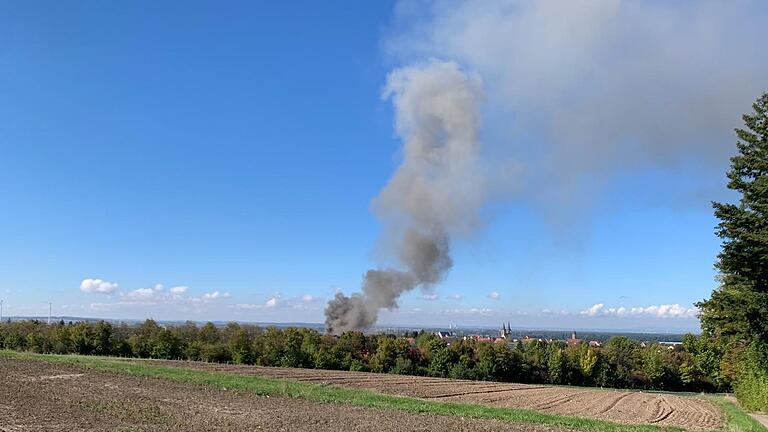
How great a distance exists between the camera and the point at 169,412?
22.0 metres

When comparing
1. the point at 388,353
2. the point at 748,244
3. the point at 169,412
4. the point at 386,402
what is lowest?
the point at 388,353

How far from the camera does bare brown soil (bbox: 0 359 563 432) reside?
1906cm

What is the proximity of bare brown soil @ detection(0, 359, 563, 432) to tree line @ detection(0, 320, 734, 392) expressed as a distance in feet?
172

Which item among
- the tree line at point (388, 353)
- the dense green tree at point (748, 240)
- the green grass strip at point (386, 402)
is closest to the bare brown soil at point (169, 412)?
the green grass strip at point (386, 402)

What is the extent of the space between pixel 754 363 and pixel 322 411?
3137cm

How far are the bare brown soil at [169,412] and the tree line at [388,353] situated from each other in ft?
172

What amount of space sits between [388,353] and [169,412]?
71245 mm

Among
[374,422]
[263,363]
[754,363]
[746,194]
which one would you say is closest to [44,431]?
[374,422]

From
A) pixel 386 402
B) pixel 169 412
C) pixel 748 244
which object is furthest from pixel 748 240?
pixel 169 412

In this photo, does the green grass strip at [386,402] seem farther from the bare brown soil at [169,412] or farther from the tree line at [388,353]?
the tree line at [388,353]

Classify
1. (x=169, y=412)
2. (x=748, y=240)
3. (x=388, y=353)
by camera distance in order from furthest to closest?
1. (x=388, y=353)
2. (x=748, y=240)
3. (x=169, y=412)

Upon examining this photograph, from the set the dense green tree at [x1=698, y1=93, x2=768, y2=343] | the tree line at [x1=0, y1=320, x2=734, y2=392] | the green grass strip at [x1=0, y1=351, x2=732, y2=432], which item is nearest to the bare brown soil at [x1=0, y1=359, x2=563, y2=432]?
the green grass strip at [x1=0, y1=351, x2=732, y2=432]

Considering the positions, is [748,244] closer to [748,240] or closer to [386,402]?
[748,240]

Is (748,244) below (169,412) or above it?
above
